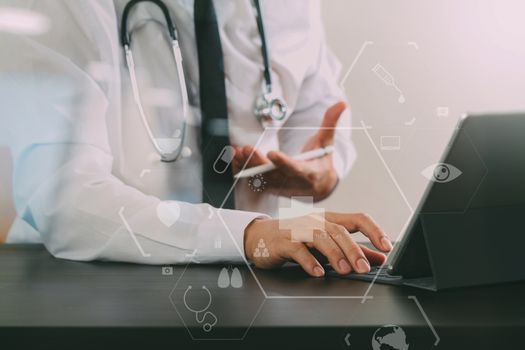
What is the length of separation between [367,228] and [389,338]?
225 millimetres

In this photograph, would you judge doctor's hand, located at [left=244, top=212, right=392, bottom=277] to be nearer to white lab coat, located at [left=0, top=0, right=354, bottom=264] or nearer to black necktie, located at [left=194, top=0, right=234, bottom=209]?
white lab coat, located at [left=0, top=0, right=354, bottom=264]

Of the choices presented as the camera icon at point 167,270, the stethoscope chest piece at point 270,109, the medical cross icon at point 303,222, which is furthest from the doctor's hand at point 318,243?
the stethoscope chest piece at point 270,109

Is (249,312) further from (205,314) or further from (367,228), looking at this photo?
(367,228)

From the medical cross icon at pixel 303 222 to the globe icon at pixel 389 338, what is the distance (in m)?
0.18

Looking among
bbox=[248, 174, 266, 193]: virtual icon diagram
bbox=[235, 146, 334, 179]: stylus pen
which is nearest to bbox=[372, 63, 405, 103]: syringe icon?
bbox=[235, 146, 334, 179]: stylus pen

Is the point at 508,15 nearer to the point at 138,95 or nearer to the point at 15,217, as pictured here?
the point at 138,95

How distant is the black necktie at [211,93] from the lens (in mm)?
1036

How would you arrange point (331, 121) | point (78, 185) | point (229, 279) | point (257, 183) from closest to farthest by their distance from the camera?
point (229, 279)
point (78, 185)
point (257, 183)
point (331, 121)

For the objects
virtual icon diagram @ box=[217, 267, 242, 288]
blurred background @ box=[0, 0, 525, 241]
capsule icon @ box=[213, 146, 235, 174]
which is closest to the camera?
virtual icon diagram @ box=[217, 267, 242, 288]

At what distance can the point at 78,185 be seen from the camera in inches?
35.2

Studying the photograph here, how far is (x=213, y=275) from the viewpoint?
69 centimetres

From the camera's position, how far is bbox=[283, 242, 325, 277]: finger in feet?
2.19

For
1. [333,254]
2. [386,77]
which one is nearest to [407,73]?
[386,77]

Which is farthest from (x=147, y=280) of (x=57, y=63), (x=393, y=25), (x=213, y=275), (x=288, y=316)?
(x=393, y=25)
